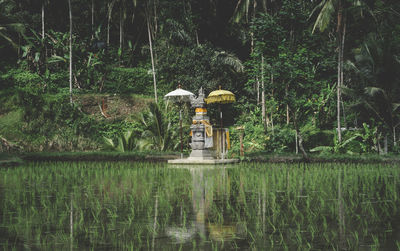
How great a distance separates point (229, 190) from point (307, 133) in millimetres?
15449

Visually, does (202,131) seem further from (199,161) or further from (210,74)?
(210,74)

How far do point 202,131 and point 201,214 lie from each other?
12380 mm

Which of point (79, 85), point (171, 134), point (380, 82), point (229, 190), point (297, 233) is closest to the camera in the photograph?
point (297, 233)

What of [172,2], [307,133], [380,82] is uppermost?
[172,2]

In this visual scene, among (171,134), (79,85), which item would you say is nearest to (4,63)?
(79,85)

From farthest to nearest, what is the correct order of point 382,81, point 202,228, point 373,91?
point 382,81
point 373,91
point 202,228

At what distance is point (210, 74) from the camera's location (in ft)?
97.1

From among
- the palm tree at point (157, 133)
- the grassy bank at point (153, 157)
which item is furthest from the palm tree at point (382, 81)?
the palm tree at point (157, 133)

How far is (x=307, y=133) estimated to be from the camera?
2395 cm

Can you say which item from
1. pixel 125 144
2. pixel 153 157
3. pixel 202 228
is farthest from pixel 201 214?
pixel 125 144

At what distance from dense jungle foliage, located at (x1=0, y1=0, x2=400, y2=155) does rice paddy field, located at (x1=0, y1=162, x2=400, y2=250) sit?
9005mm

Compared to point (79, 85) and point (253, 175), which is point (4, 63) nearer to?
point (79, 85)

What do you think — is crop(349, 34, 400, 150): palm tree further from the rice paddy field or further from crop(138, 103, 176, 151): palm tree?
the rice paddy field

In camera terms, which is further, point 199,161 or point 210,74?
point 210,74
